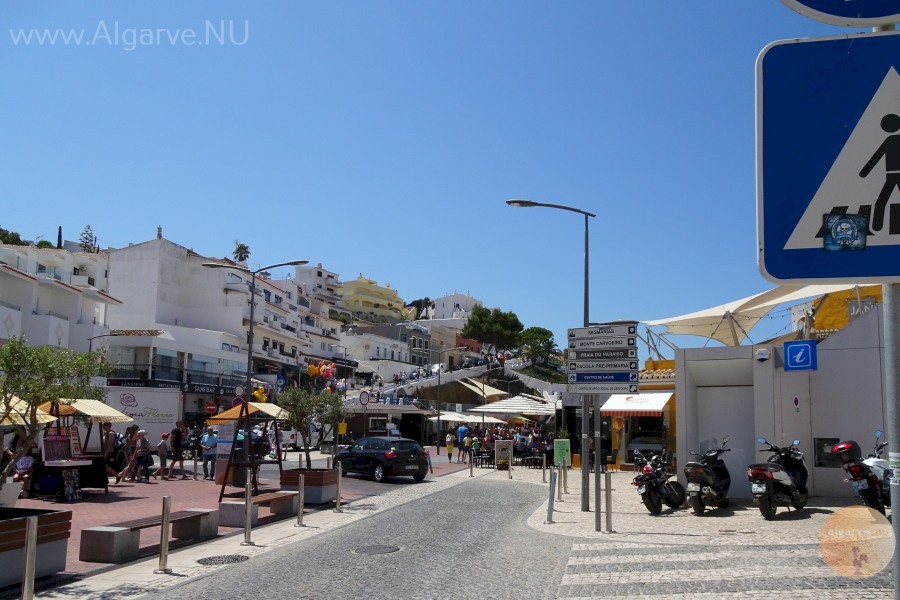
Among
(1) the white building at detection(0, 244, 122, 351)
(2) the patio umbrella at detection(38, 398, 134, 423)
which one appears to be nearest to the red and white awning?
(2) the patio umbrella at detection(38, 398, 134, 423)

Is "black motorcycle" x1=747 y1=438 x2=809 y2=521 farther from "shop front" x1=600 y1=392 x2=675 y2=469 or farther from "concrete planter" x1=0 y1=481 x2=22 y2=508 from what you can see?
"concrete planter" x1=0 y1=481 x2=22 y2=508

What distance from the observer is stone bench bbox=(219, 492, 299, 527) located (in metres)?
14.5

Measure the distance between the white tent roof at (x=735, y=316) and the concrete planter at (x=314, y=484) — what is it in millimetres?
13411

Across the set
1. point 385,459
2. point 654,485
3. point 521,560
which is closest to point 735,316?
point 385,459

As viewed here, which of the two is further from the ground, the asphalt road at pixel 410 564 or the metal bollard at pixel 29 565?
the metal bollard at pixel 29 565

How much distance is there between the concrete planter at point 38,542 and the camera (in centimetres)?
866

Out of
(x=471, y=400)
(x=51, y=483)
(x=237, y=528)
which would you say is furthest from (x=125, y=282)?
(x=237, y=528)

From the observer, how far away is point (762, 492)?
13.5 m

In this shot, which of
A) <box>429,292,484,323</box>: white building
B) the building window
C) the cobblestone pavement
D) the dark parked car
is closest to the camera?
the cobblestone pavement

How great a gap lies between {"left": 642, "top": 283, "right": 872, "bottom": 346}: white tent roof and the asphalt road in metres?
13.3

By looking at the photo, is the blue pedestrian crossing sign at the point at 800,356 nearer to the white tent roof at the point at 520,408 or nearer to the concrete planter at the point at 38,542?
the concrete planter at the point at 38,542

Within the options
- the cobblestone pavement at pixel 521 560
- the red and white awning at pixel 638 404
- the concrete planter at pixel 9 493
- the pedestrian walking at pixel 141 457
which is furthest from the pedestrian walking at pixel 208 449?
the red and white awning at pixel 638 404

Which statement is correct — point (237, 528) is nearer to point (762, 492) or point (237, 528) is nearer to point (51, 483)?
point (51, 483)

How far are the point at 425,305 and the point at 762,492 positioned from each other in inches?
5336
